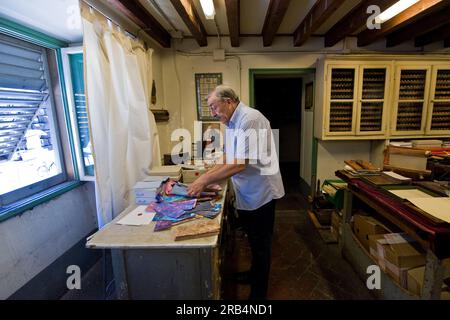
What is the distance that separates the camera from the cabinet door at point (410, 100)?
292 cm

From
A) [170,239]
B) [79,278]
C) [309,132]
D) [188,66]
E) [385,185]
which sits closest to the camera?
[170,239]

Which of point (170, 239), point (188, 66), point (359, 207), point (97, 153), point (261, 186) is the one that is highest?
point (188, 66)

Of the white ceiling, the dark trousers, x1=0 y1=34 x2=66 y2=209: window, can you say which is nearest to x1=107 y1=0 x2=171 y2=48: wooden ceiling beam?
the white ceiling

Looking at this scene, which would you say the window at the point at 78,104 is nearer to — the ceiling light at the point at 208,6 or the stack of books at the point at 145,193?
the stack of books at the point at 145,193

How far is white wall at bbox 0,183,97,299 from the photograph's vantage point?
1.46 meters

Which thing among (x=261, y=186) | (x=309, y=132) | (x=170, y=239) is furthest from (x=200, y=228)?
(x=309, y=132)

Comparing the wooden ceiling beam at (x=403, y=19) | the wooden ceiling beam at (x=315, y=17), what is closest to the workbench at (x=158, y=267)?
the wooden ceiling beam at (x=315, y=17)

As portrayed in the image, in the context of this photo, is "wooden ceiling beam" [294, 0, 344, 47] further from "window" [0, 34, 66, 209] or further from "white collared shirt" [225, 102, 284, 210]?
"window" [0, 34, 66, 209]

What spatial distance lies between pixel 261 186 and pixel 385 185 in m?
1.02

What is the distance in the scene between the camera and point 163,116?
3092 millimetres

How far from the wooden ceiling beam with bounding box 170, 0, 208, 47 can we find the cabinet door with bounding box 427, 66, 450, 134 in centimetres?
291

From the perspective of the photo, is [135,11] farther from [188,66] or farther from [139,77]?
[188,66]

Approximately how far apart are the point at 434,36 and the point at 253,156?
10.2 feet

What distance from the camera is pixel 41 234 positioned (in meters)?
1.70
